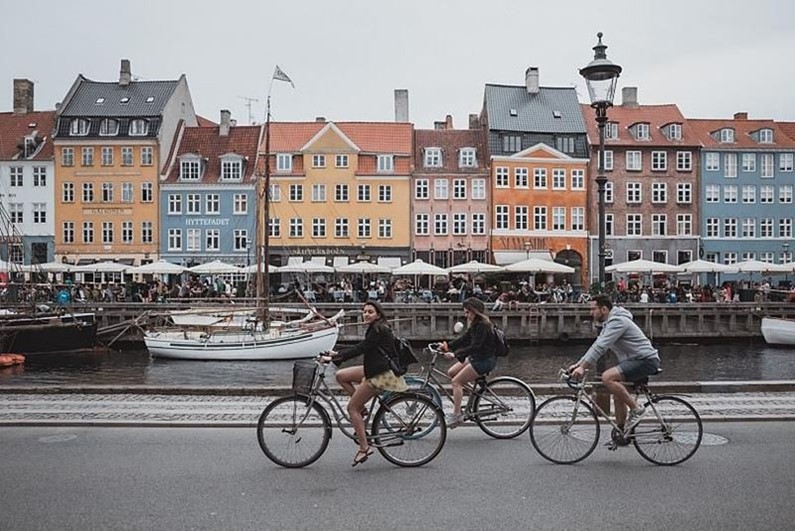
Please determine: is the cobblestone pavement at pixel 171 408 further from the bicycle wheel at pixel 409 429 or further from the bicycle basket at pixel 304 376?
the bicycle wheel at pixel 409 429

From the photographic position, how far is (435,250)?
5531 centimetres

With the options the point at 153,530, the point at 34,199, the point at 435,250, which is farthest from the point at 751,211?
the point at 153,530

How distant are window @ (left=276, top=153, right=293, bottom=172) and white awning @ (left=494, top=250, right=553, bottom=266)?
14.3 meters

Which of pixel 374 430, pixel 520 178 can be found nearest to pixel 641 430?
pixel 374 430

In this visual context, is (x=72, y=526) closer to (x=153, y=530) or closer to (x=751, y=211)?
(x=153, y=530)

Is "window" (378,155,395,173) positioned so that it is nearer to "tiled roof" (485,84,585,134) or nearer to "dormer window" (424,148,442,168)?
"dormer window" (424,148,442,168)

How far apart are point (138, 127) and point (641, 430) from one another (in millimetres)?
51555

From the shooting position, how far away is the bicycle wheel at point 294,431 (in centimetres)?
863

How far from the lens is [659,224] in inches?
2243

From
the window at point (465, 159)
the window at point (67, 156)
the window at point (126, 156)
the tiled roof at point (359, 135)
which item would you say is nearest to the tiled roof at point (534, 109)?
the window at point (465, 159)

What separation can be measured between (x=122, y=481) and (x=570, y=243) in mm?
49554

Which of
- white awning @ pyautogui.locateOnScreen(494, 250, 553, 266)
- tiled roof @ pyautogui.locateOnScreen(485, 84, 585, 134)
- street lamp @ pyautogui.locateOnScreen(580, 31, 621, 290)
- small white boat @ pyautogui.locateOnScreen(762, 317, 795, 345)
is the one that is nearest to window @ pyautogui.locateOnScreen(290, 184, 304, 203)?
tiled roof @ pyautogui.locateOnScreen(485, 84, 585, 134)

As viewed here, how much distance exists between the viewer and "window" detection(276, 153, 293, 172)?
5566 cm

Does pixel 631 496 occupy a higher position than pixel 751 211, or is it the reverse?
pixel 751 211
